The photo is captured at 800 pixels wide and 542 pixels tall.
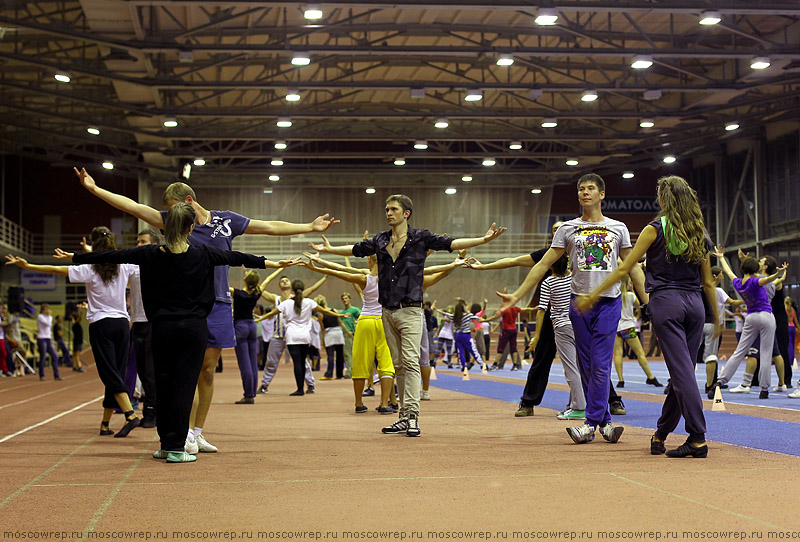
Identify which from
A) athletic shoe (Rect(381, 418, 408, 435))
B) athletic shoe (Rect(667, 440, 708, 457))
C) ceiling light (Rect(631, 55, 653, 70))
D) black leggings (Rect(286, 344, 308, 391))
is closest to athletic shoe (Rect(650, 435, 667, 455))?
athletic shoe (Rect(667, 440, 708, 457))

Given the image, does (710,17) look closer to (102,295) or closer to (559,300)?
(559,300)

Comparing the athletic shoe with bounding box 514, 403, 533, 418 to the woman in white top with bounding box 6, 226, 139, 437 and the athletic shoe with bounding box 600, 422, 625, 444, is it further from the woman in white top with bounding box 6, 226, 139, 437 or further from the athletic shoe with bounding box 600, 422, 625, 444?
the woman in white top with bounding box 6, 226, 139, 437

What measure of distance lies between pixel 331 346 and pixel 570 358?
1247 centimetres

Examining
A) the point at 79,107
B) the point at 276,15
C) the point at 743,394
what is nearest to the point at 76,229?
the point at 79,107

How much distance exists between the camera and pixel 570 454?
23.3 feet

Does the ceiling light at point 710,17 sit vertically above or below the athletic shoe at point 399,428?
above

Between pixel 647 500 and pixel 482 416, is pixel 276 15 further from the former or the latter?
pixel 647 500

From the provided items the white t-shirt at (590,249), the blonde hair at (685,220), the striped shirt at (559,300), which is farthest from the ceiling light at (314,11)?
the blonde hair at (685,220)

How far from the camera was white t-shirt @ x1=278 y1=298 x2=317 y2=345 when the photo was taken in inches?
622

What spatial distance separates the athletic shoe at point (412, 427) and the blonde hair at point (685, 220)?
2998 millimetres

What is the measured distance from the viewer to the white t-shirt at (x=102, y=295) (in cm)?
913

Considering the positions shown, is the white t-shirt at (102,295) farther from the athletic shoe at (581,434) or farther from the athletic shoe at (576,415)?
the athletic shoe at (576,415)

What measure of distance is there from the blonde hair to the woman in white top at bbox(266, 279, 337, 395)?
31.1 ft

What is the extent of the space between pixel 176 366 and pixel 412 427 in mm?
2686
